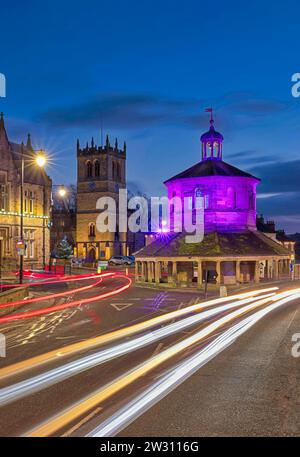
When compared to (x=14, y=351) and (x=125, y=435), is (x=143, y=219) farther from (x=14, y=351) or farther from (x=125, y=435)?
(x=125, y=435)

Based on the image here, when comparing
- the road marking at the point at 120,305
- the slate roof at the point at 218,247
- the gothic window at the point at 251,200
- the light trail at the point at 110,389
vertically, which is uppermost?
the gothic window at the point at 251,200

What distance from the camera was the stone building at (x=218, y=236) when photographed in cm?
4431

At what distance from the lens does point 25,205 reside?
A: 197 feet

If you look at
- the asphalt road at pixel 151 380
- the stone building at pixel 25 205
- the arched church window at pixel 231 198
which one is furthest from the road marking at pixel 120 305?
the stone building at pixel 25 205

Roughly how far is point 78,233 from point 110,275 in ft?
124

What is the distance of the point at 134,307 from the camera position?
27.3 metres

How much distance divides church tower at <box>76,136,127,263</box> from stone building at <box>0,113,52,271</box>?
24.3 metres

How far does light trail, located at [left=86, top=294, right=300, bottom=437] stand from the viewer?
8.40 metres

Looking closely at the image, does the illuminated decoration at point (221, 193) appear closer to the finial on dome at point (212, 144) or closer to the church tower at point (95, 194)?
the finial on dome at point (212, 144)

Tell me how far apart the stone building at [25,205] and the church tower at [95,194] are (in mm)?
24262

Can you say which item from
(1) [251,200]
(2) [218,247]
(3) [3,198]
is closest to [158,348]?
(2) [218,247]

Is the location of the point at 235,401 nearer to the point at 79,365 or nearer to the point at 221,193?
the point at 79,365

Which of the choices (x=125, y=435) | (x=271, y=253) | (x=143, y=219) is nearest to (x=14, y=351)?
(x=125, y=435)

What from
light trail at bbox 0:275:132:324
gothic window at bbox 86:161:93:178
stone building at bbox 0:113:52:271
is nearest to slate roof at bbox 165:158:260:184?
light trail at bbox 0:275:132:324
